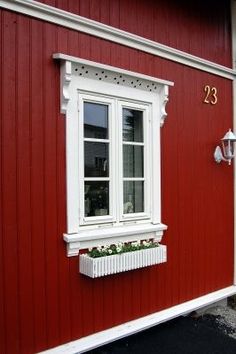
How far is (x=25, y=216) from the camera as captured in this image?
10.3 feet

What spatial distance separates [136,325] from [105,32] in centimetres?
275

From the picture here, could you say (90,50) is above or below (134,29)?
below

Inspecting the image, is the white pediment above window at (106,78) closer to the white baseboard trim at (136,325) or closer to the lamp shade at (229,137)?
the lamp shade at (229,137)

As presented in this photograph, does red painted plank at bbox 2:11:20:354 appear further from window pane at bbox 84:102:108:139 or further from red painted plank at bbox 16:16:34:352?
window pane at bbox 84:102:108:139

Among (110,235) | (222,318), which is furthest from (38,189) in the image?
(222,318)

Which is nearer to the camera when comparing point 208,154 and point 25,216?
point 25,216

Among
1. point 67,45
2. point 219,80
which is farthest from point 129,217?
point 219,80

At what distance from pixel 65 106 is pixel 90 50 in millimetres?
604

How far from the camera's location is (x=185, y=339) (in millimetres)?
3930

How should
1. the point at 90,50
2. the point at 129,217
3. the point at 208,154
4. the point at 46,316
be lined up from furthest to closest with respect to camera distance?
1. the point at 208,154
2. the point at 129,217
3. the point at 90,50
4. the point at 46,316

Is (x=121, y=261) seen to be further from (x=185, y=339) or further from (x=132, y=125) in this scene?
(x=132, y=125)

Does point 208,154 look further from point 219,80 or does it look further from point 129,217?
point 129,217

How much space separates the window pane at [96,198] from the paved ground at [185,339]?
4.09 feet

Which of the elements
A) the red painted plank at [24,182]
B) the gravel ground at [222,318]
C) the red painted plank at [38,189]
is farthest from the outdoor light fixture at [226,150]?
the red painted plank at [24,182]
